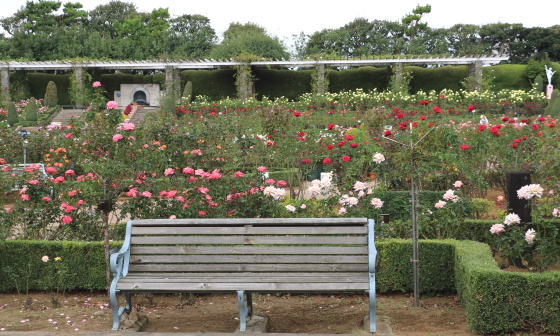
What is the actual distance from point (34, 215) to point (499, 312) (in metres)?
3.87

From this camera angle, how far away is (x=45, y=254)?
15.2 ft

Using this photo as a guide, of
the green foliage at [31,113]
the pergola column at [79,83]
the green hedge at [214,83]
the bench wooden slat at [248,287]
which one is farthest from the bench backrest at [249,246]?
the green hedge at [214,83]

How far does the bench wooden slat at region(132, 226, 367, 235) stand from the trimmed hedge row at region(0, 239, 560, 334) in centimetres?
79

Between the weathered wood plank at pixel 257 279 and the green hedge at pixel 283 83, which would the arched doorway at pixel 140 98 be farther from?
the weathered wood plank at pixel 257 279

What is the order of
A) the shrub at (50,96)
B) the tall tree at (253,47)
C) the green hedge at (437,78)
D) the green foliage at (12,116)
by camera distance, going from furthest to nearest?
the tall tree at (253,47) < the green hedge at (437,78) < the shrub at (50,96) < the green foliage at (12,116)

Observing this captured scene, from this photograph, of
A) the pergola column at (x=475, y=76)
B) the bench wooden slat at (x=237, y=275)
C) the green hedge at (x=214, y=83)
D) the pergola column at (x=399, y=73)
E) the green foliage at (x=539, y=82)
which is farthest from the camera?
the green hedge at (x=214, y=83)

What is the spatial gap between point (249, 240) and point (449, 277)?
1.62 meters

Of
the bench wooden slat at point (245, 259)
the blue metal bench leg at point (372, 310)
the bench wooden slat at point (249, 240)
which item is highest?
the bench wooden slat at point (249, 240)

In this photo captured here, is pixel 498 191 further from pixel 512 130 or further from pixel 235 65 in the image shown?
pixel 235 65

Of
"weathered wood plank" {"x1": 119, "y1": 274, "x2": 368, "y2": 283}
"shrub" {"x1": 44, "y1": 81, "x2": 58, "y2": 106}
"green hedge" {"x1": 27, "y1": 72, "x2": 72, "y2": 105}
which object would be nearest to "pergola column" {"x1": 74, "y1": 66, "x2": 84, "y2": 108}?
"shrub" {"x1": 44, "y1": 81, "x2": 58, "y2": 106}

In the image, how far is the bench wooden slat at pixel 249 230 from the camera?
3.72 meters

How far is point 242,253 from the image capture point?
150 inches

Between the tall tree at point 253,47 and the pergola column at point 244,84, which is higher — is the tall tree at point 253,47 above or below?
above

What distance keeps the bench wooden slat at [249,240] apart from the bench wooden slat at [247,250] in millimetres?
35
